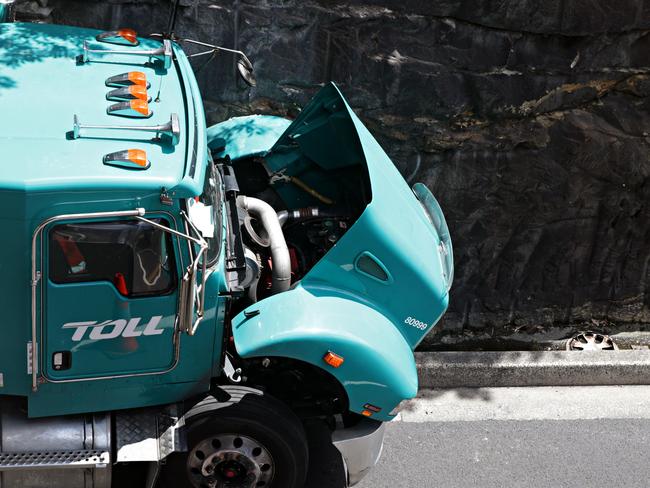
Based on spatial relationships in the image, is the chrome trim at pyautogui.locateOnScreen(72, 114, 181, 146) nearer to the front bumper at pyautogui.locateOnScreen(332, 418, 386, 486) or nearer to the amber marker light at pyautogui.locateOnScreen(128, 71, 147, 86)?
the amber marker light at pyautogui.locateOnScreen(128, 71, 147, 86)

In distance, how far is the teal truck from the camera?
4.69 metres

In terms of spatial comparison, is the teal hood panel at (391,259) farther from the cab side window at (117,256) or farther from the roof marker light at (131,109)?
the roof marker light at (131,109)

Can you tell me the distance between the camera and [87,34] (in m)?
6.09

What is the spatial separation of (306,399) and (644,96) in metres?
5.21

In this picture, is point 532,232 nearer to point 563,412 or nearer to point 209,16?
point 563,412

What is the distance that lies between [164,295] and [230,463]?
1.22 metres

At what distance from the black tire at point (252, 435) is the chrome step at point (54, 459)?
1.74 ft

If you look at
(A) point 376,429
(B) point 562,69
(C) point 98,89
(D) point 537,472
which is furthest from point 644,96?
(C) point 98,89

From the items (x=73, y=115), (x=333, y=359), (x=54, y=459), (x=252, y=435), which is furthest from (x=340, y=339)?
(x=73, y=115)

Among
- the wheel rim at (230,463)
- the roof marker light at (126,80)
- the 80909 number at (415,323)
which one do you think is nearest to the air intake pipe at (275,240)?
the 80909 number at (415,323)

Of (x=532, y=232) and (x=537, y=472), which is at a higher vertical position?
(x=532, y=232)

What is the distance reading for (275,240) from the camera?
226 inches

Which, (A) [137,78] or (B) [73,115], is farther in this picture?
(A) [137,78]

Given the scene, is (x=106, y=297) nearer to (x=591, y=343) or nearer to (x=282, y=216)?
(x=282, y=216)
